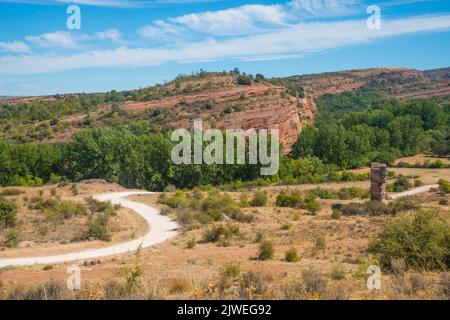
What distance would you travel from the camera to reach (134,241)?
22.8 metres

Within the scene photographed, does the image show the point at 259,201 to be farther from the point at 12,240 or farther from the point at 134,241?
the point at 12,240

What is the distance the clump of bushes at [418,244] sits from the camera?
523 inches

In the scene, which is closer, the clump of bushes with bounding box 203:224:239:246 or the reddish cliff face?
the clump of bushes with bounding box 203:224:239:246

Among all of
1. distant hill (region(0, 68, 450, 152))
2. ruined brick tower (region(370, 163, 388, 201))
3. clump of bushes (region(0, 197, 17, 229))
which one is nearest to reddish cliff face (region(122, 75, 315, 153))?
distant hill (region(0, 68, 450, 152))

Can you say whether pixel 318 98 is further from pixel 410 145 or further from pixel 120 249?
pixel 120 249

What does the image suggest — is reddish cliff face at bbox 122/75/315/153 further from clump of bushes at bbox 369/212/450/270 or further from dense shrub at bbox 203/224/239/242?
clump of bushes at bbox 369/212/450/270

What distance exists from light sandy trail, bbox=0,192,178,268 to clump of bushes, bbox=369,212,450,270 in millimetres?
7720

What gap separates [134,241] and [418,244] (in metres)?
14.1

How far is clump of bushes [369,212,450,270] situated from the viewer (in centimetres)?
1330

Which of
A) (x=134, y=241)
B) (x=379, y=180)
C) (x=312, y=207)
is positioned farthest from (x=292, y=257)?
(x=379, y=180)

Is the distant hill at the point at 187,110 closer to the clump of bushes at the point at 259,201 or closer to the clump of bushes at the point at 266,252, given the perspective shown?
the clump of bushes at the point at 259,201
